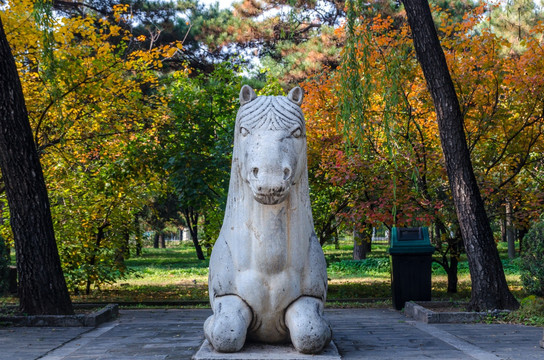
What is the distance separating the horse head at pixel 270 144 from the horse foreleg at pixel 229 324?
2.89 ft

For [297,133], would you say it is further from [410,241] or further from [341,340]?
[410,241]

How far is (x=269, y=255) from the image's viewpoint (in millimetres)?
4328

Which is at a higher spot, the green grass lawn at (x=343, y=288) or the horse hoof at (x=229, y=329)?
the horse hoof at (x=229, y=329)

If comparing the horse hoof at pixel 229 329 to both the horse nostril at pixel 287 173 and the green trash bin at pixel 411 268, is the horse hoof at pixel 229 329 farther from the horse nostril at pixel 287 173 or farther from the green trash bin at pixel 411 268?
the green trash bin at pixel 411 268

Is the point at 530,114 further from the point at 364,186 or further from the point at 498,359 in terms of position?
the point at 498,359

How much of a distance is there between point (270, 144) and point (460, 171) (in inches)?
180

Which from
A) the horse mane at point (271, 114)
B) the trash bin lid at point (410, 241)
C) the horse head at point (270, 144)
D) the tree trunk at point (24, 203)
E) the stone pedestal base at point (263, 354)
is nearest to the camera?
the horse head at point (270, 144)

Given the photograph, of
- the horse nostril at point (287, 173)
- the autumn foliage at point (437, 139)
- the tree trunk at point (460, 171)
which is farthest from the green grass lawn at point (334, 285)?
the horse nostril at point (287, 173)

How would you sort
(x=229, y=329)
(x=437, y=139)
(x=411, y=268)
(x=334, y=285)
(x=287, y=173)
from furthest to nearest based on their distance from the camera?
1. (x=334, y=285)
2. (x=437, y=139)
3. (x=411, y=268)
4. (x=229, y=329)
5. (x=287, y=173)

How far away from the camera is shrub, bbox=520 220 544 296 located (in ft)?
25.4

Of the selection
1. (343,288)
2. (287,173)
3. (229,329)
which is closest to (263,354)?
(229,329)

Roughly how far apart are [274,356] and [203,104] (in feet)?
25.9

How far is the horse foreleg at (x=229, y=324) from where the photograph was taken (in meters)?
4.24

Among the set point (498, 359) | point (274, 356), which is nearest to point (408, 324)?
point (498, 359)
